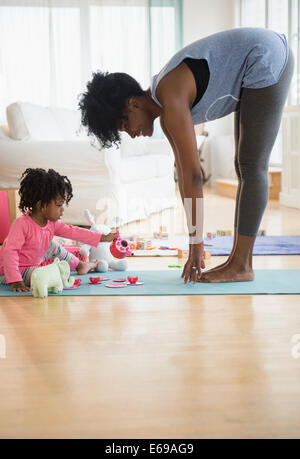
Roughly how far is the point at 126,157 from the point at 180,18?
301cm

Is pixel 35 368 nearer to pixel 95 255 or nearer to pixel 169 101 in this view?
pixel 169 101

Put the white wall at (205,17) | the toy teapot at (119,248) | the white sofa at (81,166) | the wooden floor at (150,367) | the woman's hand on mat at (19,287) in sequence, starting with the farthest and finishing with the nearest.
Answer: the white wall at (205,17) < the white sofa at (81,166) < the toy teapot at (119,248) < the woman's hand on mat at (19,287) < the wooden floor at (150,367)

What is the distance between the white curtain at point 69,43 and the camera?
610cm

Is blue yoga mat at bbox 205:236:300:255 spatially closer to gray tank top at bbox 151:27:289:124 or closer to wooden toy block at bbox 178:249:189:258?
wooden toy block at bbox 178:249:189:258

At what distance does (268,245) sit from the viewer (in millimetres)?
2770

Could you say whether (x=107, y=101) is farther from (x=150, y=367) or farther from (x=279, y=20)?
(x=279, y=20)

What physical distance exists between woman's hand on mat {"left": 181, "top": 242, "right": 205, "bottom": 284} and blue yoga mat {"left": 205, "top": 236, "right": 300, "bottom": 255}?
76cm

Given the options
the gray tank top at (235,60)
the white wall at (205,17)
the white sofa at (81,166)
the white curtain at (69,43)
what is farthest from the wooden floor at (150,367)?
the white wall at (205,17)

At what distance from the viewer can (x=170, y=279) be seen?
2105 millimetres

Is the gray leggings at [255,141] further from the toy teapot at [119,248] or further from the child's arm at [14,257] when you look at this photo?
the child's arm at [14,257]

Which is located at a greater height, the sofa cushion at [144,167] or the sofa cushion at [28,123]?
the sofa cushion at [28,123]

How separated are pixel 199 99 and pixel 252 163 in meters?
0.29

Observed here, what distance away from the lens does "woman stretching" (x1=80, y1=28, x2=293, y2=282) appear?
1731 mm

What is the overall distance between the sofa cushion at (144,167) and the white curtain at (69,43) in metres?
2.23
